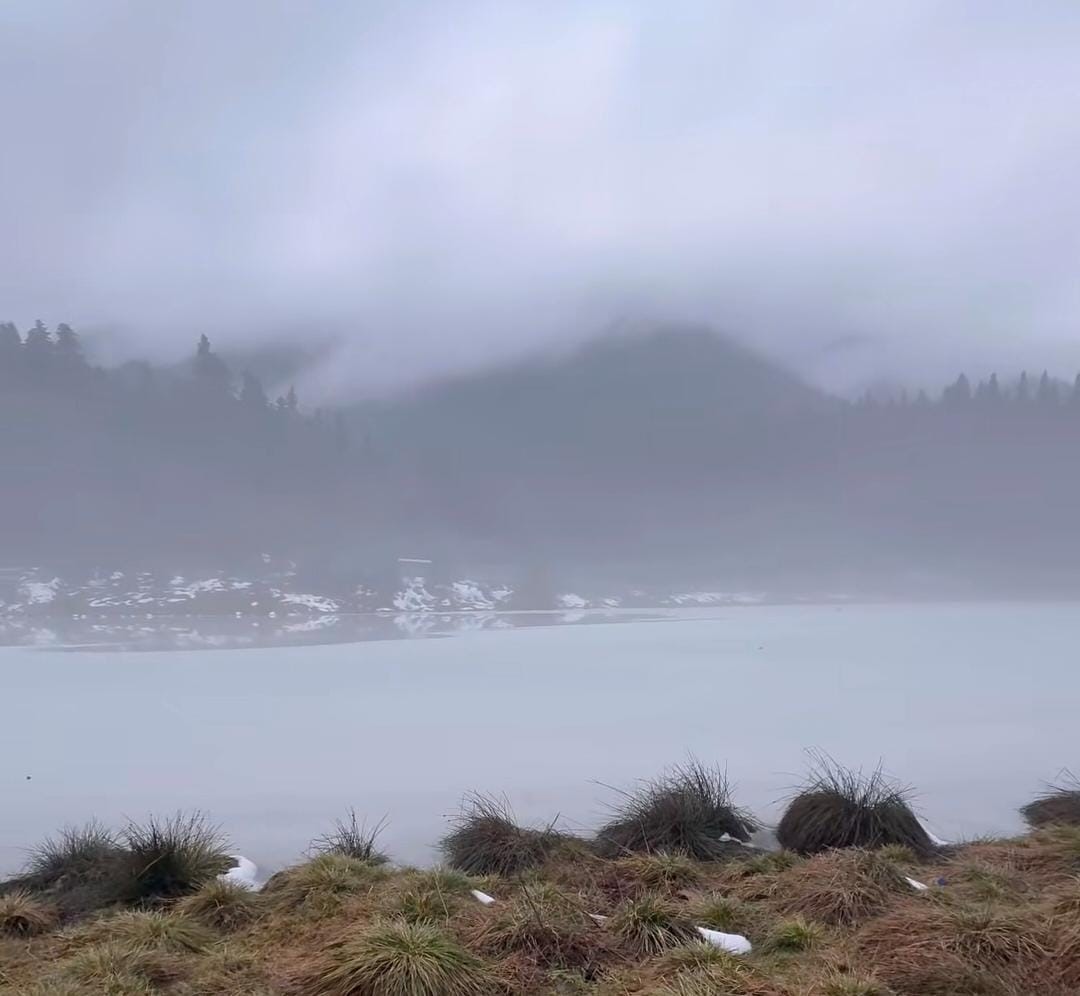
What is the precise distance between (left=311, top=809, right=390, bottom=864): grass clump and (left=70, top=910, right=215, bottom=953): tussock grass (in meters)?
1.21

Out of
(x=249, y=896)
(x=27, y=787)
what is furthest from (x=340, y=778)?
(x=249, y=896)

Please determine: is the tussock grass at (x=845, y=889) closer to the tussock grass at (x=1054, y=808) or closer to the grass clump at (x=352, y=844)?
the tussock grass at (x=1054, y=808)

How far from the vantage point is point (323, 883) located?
18.2 feet

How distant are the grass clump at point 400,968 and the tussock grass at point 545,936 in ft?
0.92

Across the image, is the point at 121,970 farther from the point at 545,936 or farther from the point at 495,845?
the point at 495,845

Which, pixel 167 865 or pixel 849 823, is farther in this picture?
pixel 849 823

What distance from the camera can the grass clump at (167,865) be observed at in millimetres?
5703

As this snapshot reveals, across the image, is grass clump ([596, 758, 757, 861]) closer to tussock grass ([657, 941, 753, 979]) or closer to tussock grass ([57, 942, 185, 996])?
tussock grass ([657, 941, 753, 979])

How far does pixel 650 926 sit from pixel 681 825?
206 cm

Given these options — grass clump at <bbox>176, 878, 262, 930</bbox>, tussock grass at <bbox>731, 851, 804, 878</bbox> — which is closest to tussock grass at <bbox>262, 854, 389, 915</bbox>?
grass clump at <bbox>176, 878, 262, 930</bbox>

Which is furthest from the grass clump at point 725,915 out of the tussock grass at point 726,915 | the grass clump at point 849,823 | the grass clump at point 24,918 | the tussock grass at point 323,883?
the grass clump at point 24,918

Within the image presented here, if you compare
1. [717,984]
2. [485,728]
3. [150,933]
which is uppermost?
[717,984]

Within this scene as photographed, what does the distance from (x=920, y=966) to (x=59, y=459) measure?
64640 mm

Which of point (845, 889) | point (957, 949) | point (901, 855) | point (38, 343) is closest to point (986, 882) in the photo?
point (845, 889)
